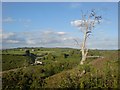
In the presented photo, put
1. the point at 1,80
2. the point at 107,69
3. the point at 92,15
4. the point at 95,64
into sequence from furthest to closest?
the point at 92,15 < the point at 95,64 < the point at 107,69 < the point at 1,80

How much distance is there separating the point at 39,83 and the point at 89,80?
2.35 meters

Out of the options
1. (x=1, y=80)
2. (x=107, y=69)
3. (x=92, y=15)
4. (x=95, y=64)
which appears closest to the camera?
(x=1, y=80)

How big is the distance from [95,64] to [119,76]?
7.53 feet

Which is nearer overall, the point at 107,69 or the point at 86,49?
the point at 107,69

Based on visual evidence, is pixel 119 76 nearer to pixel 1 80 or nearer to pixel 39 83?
pixel 39 83

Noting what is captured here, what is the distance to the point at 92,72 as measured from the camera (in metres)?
14.5

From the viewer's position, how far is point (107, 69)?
46.8 ft

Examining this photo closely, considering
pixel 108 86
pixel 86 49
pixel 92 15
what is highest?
pixel 92 15

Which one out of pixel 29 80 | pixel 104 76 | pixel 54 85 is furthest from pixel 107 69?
pixel 29 80

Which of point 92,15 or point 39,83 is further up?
point 92,15

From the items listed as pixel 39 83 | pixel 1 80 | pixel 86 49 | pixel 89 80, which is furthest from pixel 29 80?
pixel 86 49

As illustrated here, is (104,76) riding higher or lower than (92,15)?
lower

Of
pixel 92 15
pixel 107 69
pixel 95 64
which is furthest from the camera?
pixel 92 15

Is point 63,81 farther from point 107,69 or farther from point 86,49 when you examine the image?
point 86,49
